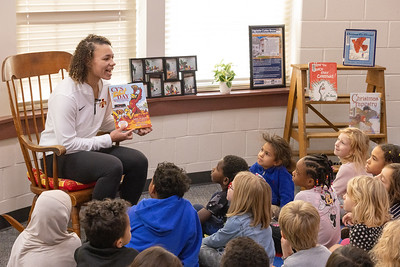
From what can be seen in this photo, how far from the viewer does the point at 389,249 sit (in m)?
2.49

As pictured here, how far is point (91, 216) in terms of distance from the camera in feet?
8.63

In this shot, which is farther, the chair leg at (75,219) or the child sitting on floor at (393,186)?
the chair leg at (75,219)

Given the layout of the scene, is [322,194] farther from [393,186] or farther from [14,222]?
[14,222]

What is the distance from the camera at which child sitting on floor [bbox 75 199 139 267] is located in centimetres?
258

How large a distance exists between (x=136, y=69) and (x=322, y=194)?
1.85 m

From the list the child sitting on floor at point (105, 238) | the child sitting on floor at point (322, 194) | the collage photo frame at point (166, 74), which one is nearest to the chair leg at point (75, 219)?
the child sitting on floor at point (105, 238)

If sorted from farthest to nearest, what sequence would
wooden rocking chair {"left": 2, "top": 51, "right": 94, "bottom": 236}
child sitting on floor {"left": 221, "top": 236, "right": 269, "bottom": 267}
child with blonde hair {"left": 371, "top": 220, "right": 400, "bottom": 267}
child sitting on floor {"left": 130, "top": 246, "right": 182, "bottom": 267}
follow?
wooden rocking chair {"left": 2, "top": 51, "right": 94, "bottom": 236} → child with blonde hair {"left": 371, "top": 220, "right": 400, "bottom": 267} → child sitting on floor {"left": 221, "top": 236, "right": 269, "bottom": 267} → child sitting on floor {"left": 130, "top": 246, "right": 182, "bottom": 267}

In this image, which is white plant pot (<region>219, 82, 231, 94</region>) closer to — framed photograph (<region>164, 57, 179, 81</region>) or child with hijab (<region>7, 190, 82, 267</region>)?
framed photograph (<region>164, 57, 179, 81</region>)

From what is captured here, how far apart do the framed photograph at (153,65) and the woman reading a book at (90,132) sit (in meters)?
0.84

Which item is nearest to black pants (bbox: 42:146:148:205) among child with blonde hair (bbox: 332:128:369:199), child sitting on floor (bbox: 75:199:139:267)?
child sitting on floor (bbox: 75:199:139:267)

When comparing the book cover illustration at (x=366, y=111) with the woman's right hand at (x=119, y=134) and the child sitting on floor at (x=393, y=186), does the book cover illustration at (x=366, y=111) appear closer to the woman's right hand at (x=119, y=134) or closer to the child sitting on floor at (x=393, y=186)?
the child sitting on floor at (x=393, y=186)

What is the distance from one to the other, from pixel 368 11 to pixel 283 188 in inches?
79.4

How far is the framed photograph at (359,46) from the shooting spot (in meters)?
5.00

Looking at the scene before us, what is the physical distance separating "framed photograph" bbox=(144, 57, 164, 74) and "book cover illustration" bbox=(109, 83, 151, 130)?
82 cm
